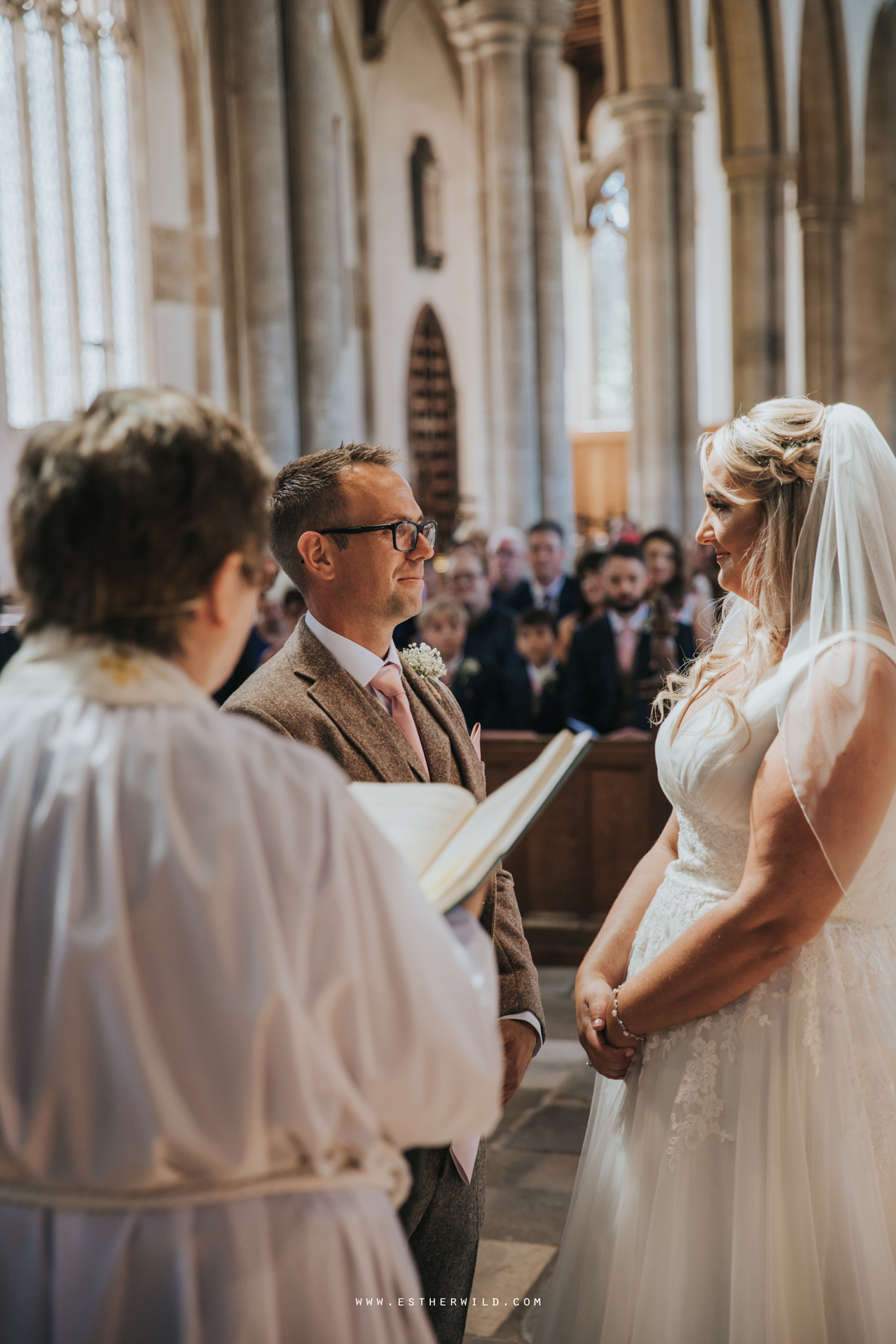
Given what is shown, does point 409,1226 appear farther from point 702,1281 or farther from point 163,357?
point 163,357

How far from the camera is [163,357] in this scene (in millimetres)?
14578

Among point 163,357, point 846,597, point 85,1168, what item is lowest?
point 85,1168

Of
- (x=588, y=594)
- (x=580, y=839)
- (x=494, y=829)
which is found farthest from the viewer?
(x=588, y=594)

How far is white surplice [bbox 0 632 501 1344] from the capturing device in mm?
1145

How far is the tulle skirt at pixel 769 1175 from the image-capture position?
6.47 ft

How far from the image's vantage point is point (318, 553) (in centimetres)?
225

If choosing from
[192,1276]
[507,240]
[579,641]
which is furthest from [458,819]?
[507,240]

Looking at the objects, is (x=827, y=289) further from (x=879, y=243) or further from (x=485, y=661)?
(x=485, y=661)

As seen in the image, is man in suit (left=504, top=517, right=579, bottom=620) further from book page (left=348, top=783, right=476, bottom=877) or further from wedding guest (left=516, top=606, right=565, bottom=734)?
book page (left=348, top=783, right=476, bottom=877)

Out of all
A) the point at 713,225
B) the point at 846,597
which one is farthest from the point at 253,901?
the point at 713,225

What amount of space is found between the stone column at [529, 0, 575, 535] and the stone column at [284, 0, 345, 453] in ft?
13.1

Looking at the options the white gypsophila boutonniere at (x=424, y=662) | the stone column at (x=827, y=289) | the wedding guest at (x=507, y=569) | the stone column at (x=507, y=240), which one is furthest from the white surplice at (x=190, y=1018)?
the stone column at (x=827, y=289)

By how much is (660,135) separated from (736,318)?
3115 mm

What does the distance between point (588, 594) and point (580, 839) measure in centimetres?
200
